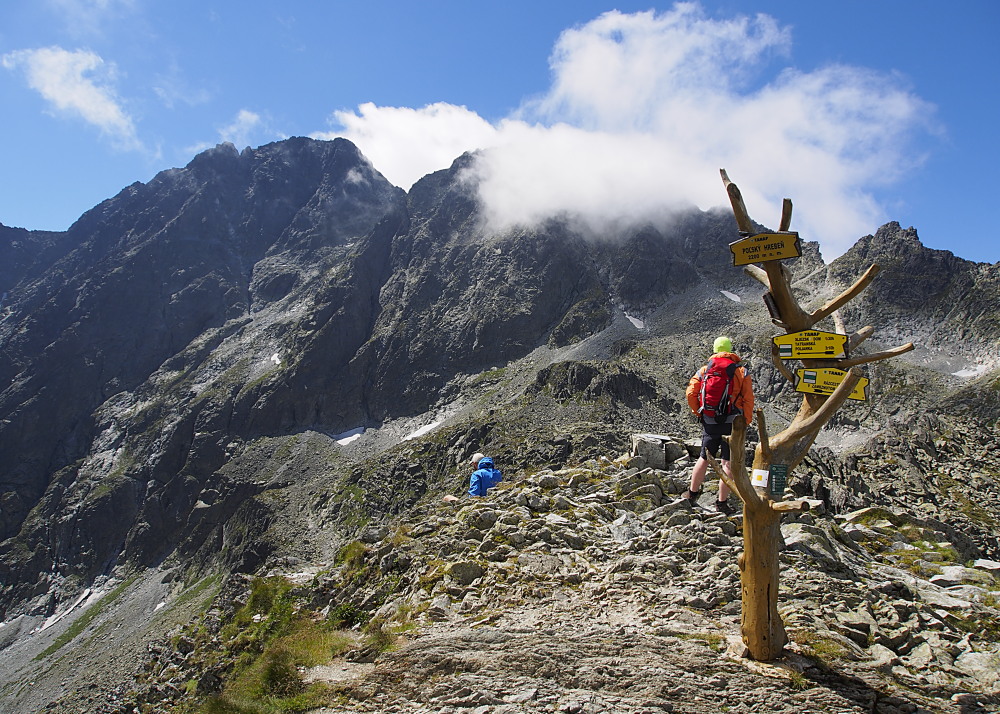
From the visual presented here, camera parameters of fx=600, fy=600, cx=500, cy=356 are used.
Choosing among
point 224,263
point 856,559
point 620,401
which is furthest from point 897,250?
point 224,263

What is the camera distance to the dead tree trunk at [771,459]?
7891 mm

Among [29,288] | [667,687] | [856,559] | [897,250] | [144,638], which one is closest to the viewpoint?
[667,687]

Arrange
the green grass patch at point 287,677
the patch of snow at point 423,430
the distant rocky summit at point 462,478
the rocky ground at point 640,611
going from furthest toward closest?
the patch of snow at point 423,430, the distant rocky summit at point 462,478, the green grass patch at point 287,677, the rocky ground at point 640,611

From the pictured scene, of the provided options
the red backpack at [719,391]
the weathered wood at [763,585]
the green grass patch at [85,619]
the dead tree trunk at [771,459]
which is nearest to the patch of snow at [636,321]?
the green grass patch at [85,619]

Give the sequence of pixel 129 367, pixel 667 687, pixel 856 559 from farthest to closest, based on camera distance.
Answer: pixel 129 367
pixel 856 559
pixel 667 687

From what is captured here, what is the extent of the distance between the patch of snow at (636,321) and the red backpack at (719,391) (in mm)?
118180

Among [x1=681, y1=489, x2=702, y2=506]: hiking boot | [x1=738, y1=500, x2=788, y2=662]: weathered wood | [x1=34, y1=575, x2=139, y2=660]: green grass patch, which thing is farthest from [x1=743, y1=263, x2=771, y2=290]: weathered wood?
[x1=34, y1=575, x2=139, y2=660]: green grass patch

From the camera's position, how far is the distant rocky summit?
9172 millimetres

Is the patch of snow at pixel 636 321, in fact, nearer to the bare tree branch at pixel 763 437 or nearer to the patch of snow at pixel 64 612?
the patch of snow at pixel 64 612

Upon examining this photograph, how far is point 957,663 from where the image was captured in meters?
8.47

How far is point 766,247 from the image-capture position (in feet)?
26.6

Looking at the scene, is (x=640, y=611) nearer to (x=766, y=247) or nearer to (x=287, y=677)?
(x=287, y=677)

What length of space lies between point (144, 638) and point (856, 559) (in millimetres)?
80462

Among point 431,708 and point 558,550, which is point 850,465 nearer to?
point 558,550
